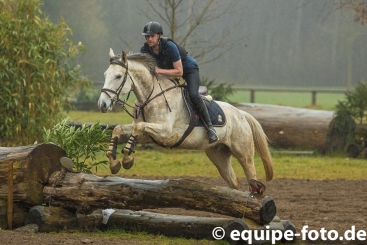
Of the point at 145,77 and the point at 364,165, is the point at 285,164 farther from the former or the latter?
the point at 145,77

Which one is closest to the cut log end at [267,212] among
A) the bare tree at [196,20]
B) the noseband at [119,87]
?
the noseband at [119,87]

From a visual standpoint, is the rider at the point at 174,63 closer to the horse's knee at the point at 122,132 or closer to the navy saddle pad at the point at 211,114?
the navy saddle pad at the point at 211,114

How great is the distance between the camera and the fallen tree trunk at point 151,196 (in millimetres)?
6957

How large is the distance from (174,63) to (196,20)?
942 centimetres

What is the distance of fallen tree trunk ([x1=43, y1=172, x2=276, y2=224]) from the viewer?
6957 millimetres

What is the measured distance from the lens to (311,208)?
30.3 ft

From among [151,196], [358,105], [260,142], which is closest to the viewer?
[151,196]

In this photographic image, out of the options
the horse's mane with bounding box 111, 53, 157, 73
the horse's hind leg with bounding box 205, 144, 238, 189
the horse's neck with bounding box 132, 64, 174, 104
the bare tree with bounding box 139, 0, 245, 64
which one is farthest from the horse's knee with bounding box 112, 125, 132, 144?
the bare tree with bounding box 139, 0, 245, 64

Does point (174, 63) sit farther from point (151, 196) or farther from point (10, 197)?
point (10, 197)

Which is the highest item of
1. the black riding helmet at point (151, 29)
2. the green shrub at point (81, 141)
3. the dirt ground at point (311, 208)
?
the black riding helmet at point (151, 29)

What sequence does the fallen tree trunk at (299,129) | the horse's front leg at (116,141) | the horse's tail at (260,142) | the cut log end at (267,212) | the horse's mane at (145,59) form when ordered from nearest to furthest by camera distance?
1. the cut log end at (267,212)
2. the horse's front leg at (116,141)
3. the horse's mane at (145,59)
4. the horse's tail at (260,142)
5. the fallen tree trunk at (299,129)

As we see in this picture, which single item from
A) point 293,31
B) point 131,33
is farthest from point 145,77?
point 293,31

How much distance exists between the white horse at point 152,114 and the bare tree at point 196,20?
7.90 meters

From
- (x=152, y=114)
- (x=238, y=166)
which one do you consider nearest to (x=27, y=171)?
(x=152, y=114)
